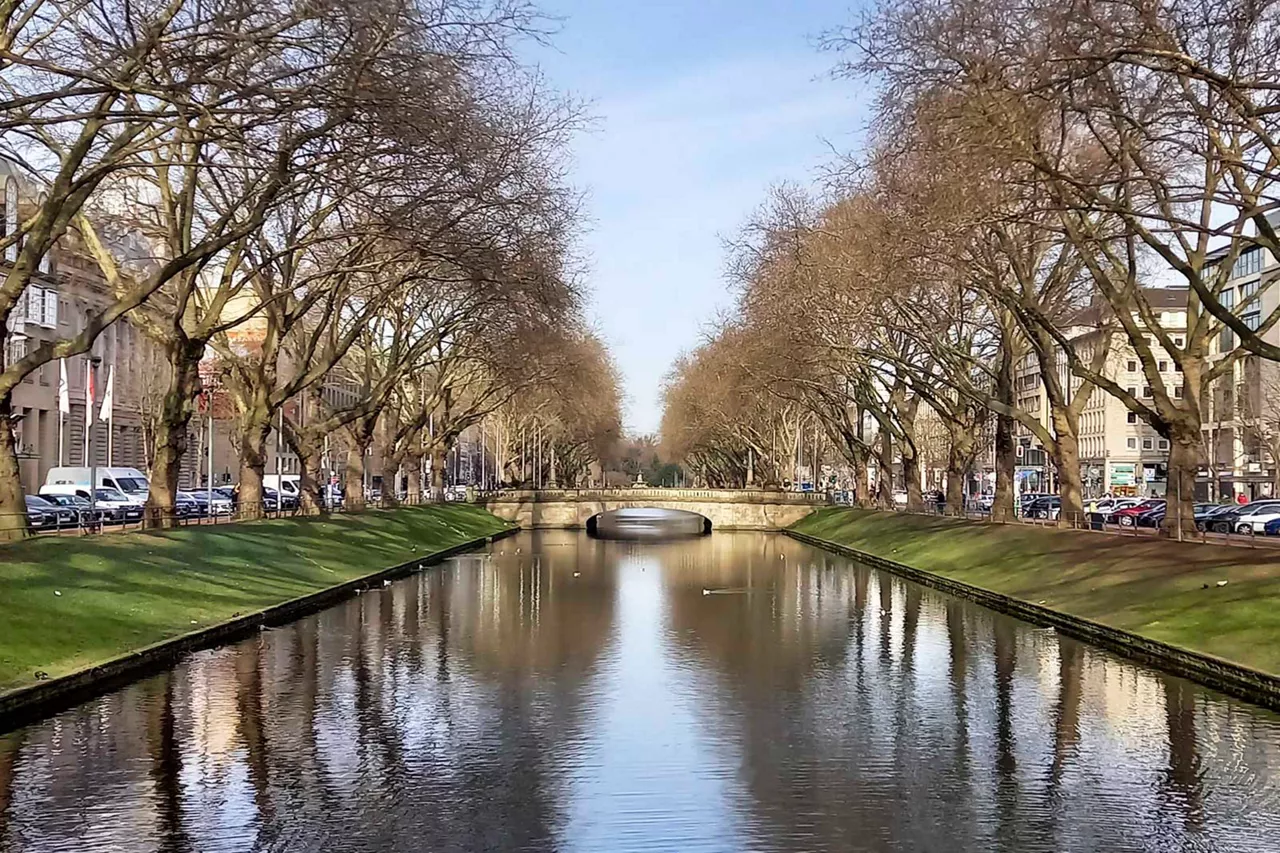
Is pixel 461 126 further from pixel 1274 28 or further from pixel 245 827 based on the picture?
pixel 245 827

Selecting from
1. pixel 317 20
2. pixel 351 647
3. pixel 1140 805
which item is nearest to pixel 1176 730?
pixel 1140 805

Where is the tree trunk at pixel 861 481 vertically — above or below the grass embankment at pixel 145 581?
above

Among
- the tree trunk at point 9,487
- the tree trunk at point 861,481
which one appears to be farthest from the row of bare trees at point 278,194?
the tree trunk at point 861,481

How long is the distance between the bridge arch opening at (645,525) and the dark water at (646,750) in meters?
67.9

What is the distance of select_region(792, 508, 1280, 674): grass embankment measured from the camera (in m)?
25.0

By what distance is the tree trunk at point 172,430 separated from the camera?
128 feet

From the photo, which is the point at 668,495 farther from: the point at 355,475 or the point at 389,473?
the point at 355,475

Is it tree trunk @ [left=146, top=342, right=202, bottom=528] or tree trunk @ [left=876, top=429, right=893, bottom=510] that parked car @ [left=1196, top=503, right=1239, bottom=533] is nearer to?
tree trunk @ [left=876, top=429, right=893, bottom=510]

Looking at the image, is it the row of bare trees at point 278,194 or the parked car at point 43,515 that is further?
the parked car at point 43,515

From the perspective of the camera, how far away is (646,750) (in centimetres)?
1686

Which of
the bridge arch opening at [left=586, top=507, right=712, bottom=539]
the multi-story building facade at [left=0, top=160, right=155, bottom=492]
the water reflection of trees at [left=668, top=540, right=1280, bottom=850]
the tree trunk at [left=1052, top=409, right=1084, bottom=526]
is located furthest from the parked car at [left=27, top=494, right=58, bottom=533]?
the bridge arch opening at [left=586, top=507, right=712, bottom=539]

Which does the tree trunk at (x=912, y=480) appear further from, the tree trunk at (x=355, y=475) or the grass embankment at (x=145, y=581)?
the grass embankment at (x=145, y=581)

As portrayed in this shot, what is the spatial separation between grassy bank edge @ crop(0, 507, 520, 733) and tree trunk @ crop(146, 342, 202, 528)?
1229 millimetres

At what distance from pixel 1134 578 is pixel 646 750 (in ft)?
65.5
